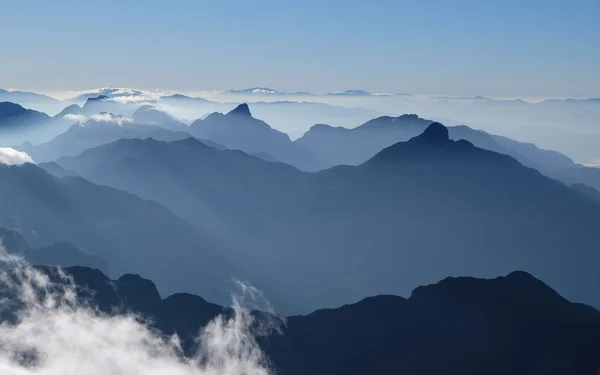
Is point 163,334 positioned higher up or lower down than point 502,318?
lower down

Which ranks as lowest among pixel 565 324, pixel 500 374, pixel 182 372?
pixel 182 372

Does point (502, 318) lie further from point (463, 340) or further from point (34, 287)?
point (34, 287)

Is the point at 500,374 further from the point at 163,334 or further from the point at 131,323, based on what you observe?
the point at 131,323

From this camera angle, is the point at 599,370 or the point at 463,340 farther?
the point at 463,340

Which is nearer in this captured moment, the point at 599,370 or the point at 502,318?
the point at 599,370

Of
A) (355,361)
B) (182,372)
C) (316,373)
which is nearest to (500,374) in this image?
(355,361)

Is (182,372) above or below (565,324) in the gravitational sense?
below

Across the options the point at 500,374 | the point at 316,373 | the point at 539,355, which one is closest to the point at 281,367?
the point at 316,373

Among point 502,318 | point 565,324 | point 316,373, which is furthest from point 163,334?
point 565,324
